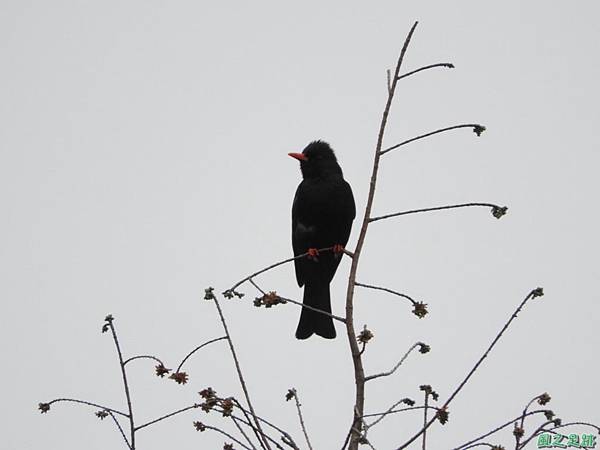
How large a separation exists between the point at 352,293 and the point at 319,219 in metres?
4.08

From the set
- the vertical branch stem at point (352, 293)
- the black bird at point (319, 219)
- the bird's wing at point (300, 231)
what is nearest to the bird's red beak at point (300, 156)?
the black bird at point (319, 219)

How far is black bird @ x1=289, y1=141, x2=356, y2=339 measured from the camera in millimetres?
6711

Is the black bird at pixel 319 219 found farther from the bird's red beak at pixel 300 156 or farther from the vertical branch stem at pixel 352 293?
the vertical branch stem at pixel 352 293

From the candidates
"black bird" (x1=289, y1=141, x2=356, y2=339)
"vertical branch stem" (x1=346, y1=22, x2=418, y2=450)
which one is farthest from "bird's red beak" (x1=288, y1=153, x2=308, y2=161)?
"vertical branch stem" (x1=346, y1=22, x2=418, y2=450)

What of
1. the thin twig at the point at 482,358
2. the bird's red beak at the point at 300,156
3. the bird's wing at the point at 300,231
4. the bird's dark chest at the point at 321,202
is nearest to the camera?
the thin twig at the point at 482,358

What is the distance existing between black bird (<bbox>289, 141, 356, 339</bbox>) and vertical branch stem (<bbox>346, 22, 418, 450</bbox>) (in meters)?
3.77

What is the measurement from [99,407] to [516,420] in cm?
138

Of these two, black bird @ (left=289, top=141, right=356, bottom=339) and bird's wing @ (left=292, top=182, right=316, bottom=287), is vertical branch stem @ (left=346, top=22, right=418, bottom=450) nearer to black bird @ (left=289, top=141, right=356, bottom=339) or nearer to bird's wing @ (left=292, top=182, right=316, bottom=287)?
black bird @ (left=289, top=141, right=356, bottom=339)

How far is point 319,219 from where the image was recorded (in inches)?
264

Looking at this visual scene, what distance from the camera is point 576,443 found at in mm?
2748

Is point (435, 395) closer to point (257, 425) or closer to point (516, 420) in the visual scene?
point (516, 420)

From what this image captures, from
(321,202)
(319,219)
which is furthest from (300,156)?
(319,219)

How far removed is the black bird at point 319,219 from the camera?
671 centimetres

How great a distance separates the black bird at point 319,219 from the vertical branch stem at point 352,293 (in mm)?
3769
